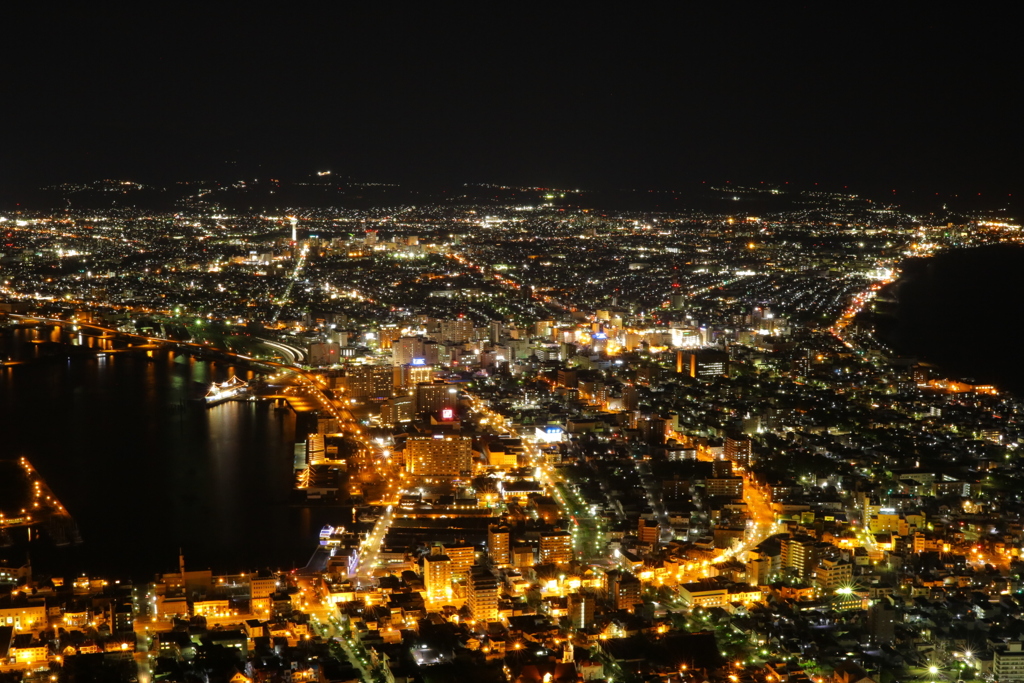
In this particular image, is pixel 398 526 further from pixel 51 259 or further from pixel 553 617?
pixel 51 259

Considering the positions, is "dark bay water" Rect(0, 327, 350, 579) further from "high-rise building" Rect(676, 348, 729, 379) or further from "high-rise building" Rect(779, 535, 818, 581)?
"high-rise building" Rect(676, 348, 729, 379)

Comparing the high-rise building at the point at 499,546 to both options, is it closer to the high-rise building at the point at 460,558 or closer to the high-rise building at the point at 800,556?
the high-rise building at the point at 460,558

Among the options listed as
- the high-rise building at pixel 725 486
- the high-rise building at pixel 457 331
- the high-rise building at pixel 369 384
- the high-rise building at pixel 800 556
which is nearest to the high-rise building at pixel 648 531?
the high-rise building at pixel 800 556

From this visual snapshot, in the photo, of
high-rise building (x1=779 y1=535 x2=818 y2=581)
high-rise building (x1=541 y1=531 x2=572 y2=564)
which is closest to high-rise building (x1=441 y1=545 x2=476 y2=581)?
high-rise building (x1=541 y1=531 x2=572 y2=564)

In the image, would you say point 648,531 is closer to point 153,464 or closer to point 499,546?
point 499,546

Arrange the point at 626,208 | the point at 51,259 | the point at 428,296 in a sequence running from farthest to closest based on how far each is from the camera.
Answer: the point at 626,208 < the point at 51,259 < the point at 428,296

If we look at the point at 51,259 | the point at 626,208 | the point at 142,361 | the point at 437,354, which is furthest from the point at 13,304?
the point at 626,208
